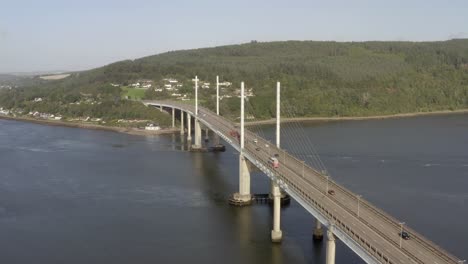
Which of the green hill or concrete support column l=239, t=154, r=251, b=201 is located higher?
the green hill

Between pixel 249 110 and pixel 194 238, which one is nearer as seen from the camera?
pixel 194 238

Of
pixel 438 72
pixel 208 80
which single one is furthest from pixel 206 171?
pixel 438 72

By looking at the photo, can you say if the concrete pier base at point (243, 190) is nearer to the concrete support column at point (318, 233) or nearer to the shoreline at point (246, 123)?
the concrete support column at point (318, 233)

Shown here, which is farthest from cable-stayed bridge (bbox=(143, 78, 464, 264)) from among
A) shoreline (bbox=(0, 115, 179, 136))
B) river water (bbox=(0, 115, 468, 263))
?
shoreline (bbox=(0, 115, 179, 136))

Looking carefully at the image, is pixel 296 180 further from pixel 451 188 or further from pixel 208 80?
pixel 208 80

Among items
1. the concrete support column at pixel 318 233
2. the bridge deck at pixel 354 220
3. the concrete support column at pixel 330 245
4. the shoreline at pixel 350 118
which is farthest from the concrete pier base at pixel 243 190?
the shoreline at pixel 350 118

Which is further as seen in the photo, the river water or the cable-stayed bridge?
the river water

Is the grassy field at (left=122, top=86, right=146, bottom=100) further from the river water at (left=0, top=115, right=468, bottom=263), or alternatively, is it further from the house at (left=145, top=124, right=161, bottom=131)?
the river water at (left=0, top=115, right=468, bottom=263)
